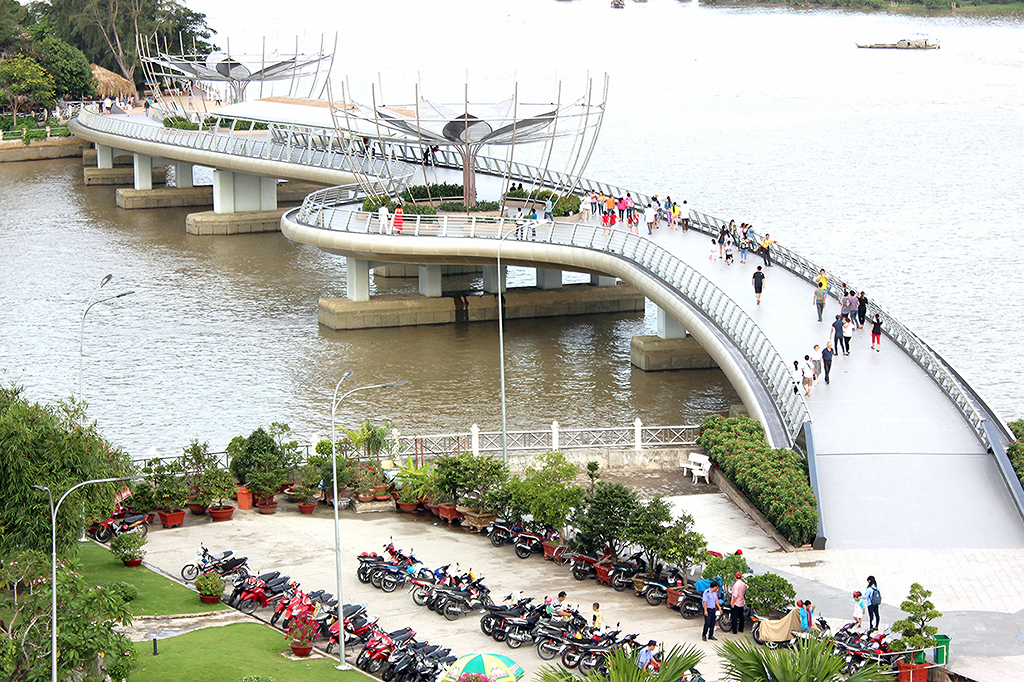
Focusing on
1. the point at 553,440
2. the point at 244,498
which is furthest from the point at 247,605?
the point at 553,440

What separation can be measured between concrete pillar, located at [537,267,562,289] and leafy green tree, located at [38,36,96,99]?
220 feet

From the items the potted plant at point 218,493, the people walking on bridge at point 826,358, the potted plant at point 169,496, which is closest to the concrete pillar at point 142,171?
the potted plant at point 218,493

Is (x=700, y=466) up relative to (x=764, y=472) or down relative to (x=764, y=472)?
down

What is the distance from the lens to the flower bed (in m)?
31.5

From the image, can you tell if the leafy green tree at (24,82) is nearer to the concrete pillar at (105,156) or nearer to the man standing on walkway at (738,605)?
the concrete pillar at (105,156)

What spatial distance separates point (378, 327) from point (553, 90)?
7470cm

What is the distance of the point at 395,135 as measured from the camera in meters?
65.3

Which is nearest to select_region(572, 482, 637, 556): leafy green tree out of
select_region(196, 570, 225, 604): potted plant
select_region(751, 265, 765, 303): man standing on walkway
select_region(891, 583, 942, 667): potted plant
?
select_region(891, 583, 942, 667): potted plant

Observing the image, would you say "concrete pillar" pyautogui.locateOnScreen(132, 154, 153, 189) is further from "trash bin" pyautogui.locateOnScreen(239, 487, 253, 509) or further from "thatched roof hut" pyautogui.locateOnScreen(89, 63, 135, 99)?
"trash bin" pyautogui.locateOnScreen(239, 487, 253, 509)

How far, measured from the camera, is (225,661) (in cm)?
2580

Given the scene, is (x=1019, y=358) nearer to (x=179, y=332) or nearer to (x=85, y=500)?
(x=179, y=332)

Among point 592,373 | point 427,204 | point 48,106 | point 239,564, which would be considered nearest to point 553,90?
point 48,106

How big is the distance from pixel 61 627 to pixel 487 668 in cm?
722

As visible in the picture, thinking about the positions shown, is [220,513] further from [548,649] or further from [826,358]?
[826,358]
